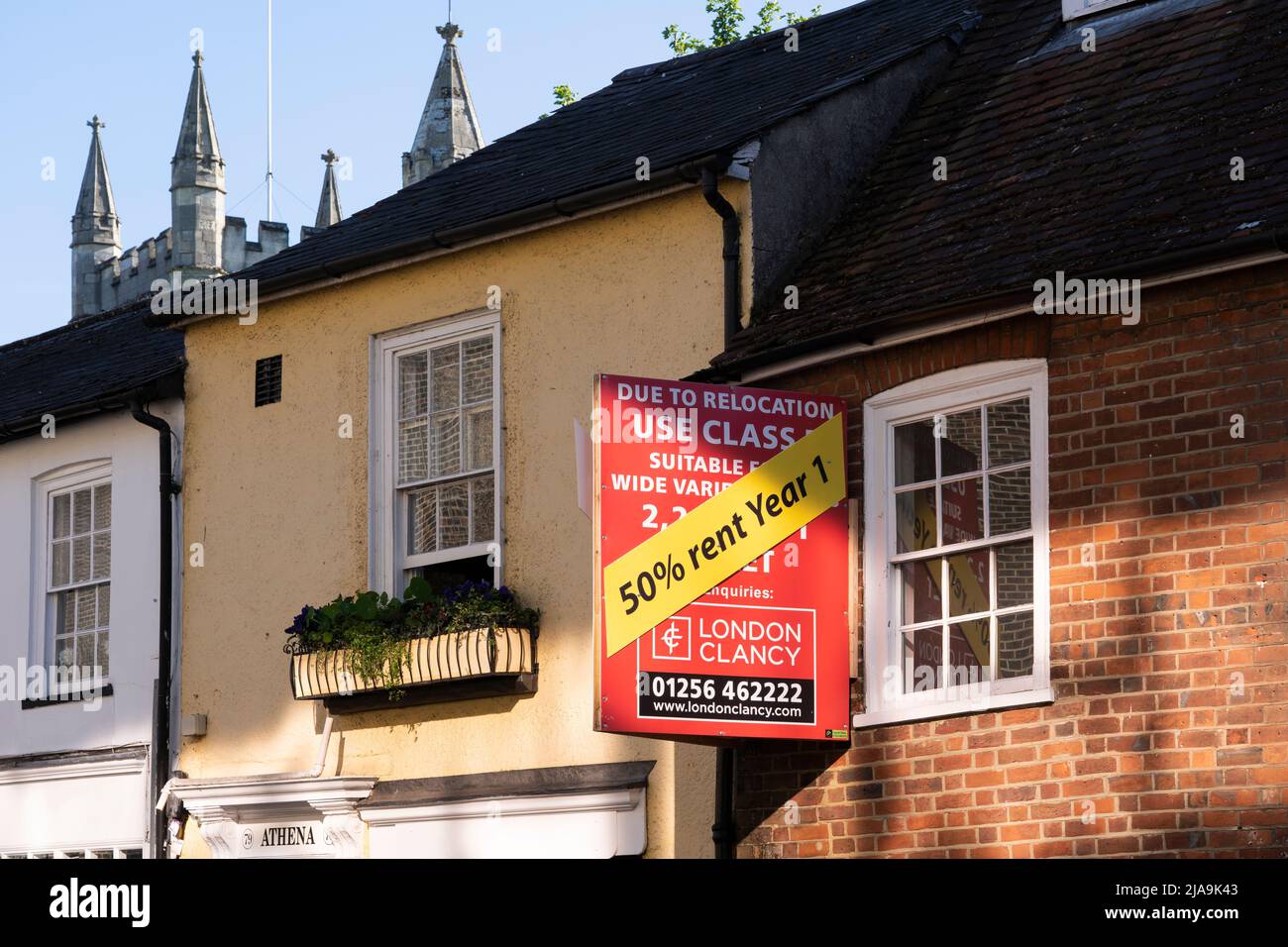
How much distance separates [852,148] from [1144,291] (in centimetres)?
354

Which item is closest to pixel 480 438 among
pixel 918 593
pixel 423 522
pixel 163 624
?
pixel 423 522

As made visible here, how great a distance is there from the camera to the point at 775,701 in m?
10.9

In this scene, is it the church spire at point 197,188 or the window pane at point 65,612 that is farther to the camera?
the church spire at point 197,188

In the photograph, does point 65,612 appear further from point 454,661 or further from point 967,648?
point 967,648

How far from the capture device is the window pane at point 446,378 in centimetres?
1415

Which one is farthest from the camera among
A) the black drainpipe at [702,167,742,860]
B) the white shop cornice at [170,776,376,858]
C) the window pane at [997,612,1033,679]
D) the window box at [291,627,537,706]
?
the white shop cornice at [170,776,376,858]

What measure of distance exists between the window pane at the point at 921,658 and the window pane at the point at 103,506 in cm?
772

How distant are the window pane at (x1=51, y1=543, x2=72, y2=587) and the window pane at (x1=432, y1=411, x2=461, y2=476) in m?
4.23

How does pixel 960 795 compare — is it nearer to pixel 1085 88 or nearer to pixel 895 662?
pixel 895 662

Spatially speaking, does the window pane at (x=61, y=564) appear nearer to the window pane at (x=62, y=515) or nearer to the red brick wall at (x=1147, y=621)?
the window pane at (x=62, y=515)

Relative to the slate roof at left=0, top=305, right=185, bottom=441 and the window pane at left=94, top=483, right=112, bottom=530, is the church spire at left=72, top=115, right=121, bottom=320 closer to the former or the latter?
the slate roof at left=0, top=305, right=185, bottom=441

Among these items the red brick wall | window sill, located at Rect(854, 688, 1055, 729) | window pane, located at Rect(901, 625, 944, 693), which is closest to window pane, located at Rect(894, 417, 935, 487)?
the red brick wall

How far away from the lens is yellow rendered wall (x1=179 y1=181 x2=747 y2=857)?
12867 millimetres

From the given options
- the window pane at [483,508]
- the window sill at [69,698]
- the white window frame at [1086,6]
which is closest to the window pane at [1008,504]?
the white window frame at [1086,6]
